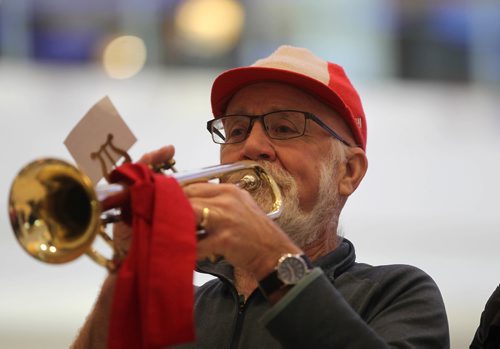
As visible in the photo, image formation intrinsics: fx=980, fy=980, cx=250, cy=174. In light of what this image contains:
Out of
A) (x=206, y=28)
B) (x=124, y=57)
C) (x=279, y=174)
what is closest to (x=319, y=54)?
(x=206, y=28)

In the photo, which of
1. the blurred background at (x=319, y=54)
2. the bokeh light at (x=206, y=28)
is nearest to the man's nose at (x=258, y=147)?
the blurred background at (x=319, y=54)

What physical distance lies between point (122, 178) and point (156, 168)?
262mm

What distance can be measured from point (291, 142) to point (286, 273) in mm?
733

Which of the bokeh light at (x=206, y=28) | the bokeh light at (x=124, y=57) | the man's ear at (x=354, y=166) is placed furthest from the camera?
the bokeh light at (x=206, y=28)

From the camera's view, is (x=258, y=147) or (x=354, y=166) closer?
(x=258, y=147)

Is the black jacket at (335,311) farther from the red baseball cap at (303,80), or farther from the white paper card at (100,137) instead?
the white paper card at (100,137)

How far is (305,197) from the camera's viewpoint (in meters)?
2.84

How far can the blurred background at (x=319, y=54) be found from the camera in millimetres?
6344

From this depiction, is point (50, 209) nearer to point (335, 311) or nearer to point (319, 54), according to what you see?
point (335, 311)

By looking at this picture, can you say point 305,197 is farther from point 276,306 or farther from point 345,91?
point 276,306

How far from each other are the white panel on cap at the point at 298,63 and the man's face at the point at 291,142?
62 mm

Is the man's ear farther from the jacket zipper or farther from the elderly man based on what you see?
the jacket zipper

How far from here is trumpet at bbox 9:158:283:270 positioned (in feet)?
6.81

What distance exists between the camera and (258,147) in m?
2.82
